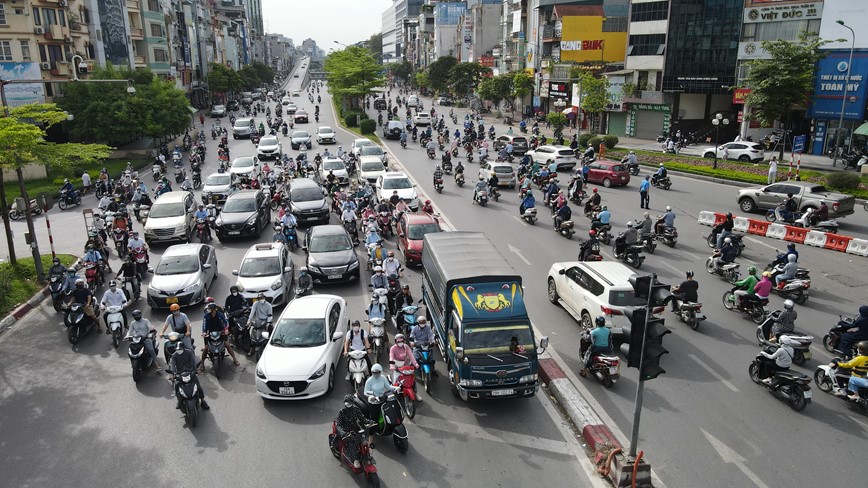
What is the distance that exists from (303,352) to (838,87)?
41336 mm

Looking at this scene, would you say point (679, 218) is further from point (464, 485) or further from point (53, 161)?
point (53, 161)

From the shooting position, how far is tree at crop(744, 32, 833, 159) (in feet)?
121

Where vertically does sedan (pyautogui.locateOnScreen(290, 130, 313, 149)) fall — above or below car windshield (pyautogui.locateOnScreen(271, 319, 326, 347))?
above

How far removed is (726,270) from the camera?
18.5 m

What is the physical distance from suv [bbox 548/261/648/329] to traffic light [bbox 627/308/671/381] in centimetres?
506

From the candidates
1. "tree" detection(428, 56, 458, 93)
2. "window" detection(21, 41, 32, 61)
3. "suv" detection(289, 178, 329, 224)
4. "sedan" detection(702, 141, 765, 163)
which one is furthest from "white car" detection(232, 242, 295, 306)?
"tree" detection(428, 56, 458, 93)

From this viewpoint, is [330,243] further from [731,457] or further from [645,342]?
[731,457]

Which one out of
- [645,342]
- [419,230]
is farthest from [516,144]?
[645,342]

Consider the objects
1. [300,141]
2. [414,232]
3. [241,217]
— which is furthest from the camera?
[300,141]

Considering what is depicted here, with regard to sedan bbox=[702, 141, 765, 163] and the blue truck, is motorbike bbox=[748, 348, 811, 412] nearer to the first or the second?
the blue truck

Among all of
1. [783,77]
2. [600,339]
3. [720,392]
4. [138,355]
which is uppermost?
[783,77]

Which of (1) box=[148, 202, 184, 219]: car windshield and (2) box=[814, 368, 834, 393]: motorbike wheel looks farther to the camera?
(1) box=[148, 202, 184, 219]: car windshield

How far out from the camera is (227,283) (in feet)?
63.0

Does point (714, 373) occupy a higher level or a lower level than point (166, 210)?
lower
